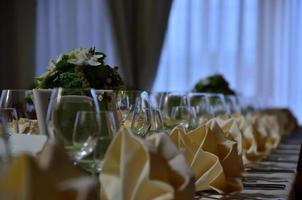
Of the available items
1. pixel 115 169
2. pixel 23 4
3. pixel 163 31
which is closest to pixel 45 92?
pixel 115 169

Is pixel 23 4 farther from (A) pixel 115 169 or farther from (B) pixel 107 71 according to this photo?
(A) pixel 115 169

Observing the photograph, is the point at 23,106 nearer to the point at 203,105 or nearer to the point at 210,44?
the point at 203,105

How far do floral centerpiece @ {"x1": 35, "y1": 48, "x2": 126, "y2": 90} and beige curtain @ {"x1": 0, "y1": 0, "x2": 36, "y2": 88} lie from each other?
2.42 m

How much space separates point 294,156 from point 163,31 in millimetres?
2669

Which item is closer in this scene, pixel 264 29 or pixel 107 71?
pixel 107 71

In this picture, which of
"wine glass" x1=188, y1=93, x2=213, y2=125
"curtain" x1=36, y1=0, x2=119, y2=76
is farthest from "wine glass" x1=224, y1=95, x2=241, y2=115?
"curtain" x1=36, y1=0, x2=119, y2=76

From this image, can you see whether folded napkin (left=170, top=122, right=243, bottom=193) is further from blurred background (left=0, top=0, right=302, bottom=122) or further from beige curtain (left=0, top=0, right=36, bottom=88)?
blurred background (left=0, top=0, right=302, bottom=122)

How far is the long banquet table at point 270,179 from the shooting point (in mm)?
837

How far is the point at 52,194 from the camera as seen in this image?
0.50 meters

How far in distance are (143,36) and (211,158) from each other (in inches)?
131

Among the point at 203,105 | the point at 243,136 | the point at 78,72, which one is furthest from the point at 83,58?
the point at 203,105

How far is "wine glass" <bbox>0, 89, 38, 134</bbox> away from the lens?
0.91 metres

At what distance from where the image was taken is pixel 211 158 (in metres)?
0.87

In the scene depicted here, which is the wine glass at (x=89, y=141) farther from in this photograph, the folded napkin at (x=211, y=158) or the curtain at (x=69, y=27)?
the curtain at (x=69, y=27)
